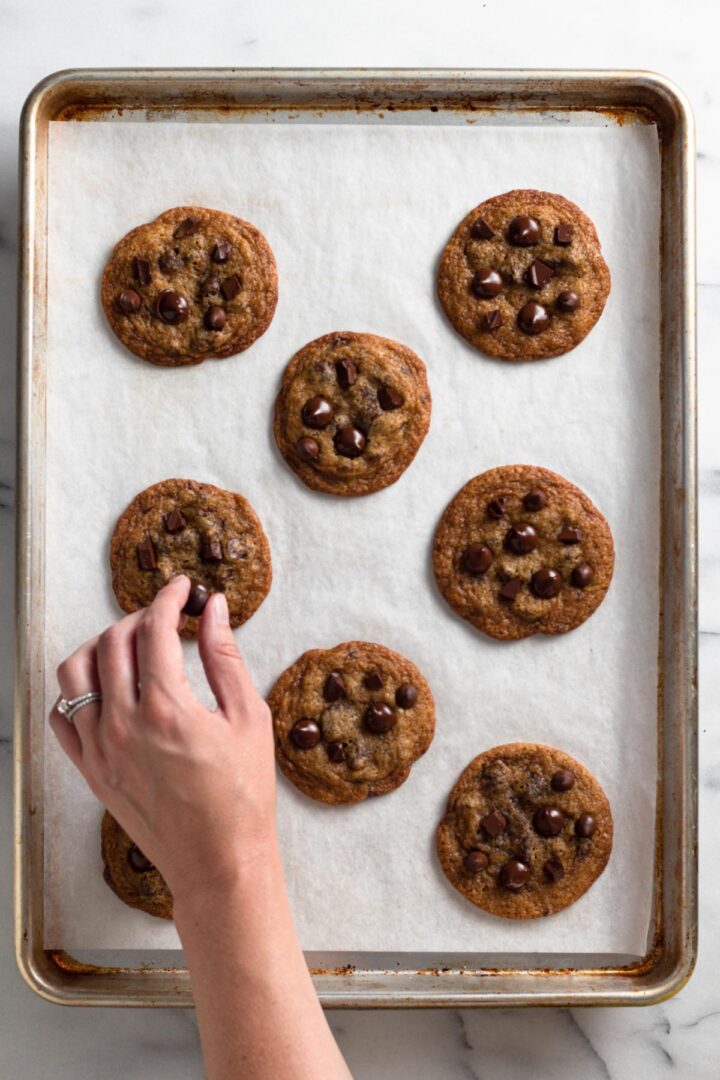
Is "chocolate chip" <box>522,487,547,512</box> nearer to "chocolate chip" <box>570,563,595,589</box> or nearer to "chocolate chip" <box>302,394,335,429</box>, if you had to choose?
"chocolate chip" <box>570,563,595,589</box>

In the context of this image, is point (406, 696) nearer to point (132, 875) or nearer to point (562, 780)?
point (562, 780)

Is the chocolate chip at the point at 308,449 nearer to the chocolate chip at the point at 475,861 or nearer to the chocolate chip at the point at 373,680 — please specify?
the chocolate chip at the point at 373,680

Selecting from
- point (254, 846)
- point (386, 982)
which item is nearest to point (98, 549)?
point (254, 846)

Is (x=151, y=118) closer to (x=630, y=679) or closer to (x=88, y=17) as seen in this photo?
(x=88, y=17)

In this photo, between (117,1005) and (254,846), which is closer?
(254,846)

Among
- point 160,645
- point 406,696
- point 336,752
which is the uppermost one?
point 160,645

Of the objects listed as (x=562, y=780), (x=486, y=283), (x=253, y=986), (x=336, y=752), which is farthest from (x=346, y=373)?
(x=253, y=986)
